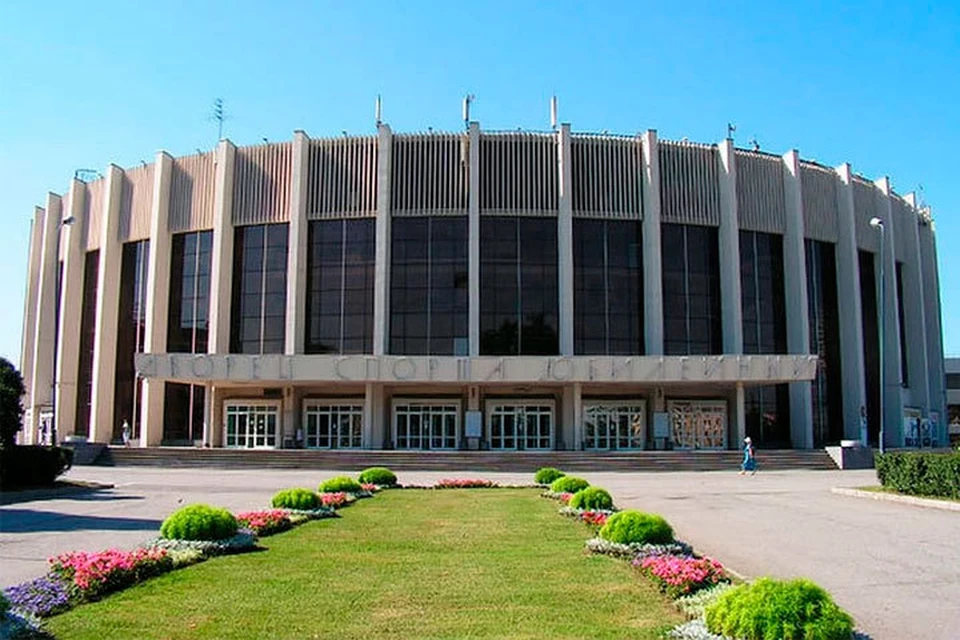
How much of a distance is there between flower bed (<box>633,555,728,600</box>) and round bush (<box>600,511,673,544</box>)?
1.45 m

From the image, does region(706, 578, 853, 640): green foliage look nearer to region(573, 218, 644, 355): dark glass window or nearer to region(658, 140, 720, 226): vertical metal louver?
region(573, 218, 644, 355): dark glass window

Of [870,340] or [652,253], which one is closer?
[652,253]

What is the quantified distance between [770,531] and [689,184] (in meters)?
34.5

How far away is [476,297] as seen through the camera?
147 feet

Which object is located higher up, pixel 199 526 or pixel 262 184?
pixel 262 184

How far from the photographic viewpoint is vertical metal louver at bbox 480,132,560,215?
45781mm

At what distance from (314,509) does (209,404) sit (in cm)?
3126

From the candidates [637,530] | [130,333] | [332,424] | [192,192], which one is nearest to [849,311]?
[332,424]

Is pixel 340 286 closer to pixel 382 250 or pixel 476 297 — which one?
pixel 382 250

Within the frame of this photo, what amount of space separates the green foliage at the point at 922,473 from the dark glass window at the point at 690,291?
22621 millimetres

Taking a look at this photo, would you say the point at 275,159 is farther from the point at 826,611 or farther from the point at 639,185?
the point at 826,611

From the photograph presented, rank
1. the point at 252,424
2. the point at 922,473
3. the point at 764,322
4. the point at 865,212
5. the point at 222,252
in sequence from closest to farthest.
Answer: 1. the point at 922,473
2. the point at 252,424
3. the point at 222,252
4. the point at 764,322
5. the point at 865,212

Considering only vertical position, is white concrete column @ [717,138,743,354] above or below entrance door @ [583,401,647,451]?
above

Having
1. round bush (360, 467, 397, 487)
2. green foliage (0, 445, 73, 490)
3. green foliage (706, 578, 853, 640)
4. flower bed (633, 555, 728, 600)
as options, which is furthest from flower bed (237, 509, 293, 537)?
green foliage (0, 445, 73, 490)
